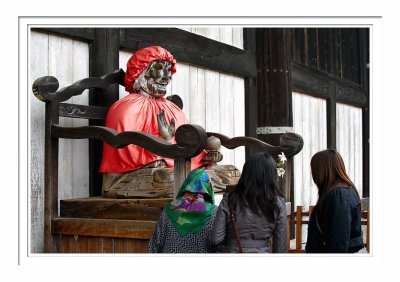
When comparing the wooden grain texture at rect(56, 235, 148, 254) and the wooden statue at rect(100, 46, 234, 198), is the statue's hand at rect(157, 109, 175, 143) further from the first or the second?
the wooden grain texture at rect(56, 235, 148, 254)

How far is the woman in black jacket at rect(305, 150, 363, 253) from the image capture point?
11.3ft

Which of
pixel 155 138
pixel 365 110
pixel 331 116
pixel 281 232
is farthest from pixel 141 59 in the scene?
pixel 365 110

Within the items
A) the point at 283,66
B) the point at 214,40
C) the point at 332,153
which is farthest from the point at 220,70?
the point at 332,153

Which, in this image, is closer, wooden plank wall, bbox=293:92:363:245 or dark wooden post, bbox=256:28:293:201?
dark wooden post, bbox=256:28:293:201

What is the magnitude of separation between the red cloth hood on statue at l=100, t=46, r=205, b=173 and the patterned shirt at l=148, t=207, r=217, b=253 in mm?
1039

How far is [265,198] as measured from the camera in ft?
10.9

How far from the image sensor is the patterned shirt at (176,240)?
3.56 m

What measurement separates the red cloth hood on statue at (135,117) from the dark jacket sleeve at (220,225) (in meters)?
1.36

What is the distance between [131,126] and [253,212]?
164cm

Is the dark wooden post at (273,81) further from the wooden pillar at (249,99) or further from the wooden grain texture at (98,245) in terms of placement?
the wooden grain texture at (98,245)

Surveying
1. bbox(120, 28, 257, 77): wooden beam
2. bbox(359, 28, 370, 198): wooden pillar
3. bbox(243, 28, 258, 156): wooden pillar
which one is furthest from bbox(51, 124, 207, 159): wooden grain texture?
bbox(359, 28, 370, 198): wooden pillar

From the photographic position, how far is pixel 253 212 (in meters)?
3.36

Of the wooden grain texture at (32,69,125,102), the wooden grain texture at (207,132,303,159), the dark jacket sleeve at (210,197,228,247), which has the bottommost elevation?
the dark jacket sleeve at (210,197,228,247)

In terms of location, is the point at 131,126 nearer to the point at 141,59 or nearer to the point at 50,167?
the point at 141,59
